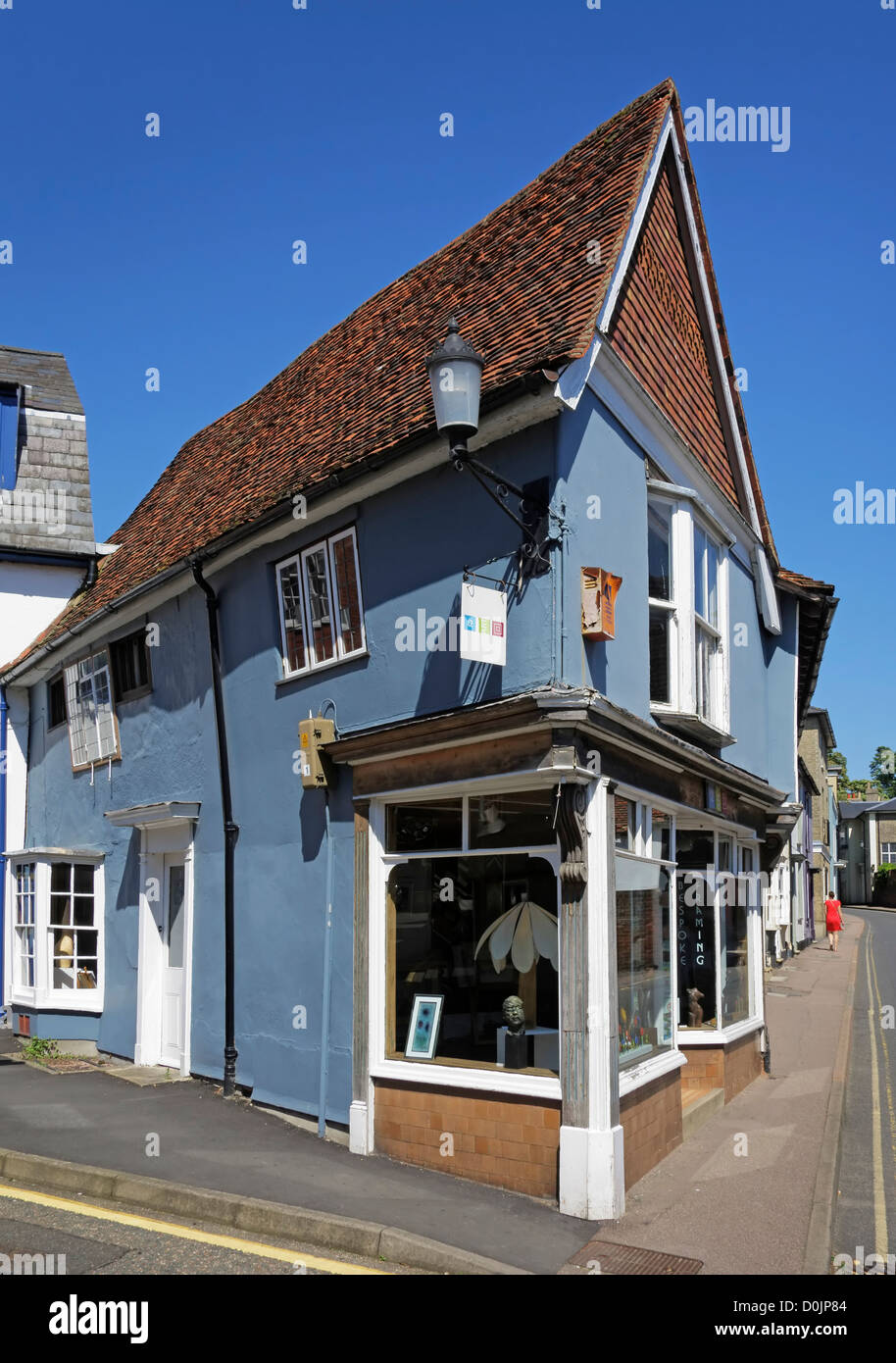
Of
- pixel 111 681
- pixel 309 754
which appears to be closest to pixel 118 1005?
pixel 111 681

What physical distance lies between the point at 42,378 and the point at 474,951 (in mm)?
15069

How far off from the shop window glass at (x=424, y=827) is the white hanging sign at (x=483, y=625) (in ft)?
4.55

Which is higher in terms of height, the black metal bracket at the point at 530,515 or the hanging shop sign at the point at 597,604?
the black metal bracket at the point at 530,515

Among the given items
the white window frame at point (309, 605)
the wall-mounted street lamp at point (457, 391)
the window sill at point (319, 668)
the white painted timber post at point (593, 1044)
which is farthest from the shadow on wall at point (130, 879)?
the wall-mounted street lamp at point (457, 391)

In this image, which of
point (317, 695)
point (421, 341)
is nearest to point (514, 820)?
point (317, 695)

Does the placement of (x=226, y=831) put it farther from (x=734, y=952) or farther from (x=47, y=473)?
(x=47, y=473)

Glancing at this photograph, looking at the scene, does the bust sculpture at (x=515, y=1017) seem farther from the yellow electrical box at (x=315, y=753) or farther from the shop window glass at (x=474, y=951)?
the yellow electrical box at (x=315, y=753)

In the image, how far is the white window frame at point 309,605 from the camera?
393 inches

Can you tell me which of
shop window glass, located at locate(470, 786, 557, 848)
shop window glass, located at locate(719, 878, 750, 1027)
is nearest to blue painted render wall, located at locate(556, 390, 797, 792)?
shop window glass, located at locate(470, 786, 557, 848)

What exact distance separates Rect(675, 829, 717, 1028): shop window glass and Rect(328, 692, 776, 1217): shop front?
1577mm

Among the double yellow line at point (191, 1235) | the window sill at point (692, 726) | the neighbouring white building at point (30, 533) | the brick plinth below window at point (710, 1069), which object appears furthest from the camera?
the neighbouring white building at point (30, 533)

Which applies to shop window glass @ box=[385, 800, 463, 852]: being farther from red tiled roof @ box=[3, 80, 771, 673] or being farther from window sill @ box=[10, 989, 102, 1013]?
window sill @ box=[10, 989, 102, 1013]

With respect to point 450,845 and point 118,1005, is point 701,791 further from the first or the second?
point 118,1005

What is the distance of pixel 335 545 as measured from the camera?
1025 centimetres
